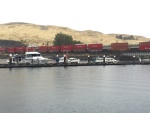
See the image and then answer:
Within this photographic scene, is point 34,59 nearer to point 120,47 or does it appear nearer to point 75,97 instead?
point 120,47

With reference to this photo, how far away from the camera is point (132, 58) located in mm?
145500

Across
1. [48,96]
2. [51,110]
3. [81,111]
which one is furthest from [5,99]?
[81,111]

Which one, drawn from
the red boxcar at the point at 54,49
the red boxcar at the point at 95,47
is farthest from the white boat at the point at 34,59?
the red boxcar at the point at 54,49

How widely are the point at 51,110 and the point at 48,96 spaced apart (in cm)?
927

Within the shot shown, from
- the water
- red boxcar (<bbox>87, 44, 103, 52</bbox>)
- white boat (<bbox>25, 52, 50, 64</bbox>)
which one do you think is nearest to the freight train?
red boxcar (<bbox>87, 44, 103, 52</bbox>)

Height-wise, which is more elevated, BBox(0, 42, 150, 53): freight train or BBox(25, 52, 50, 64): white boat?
BBox(0, 42, 150, 53): freight train

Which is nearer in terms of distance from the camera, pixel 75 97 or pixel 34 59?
pixel 75 97

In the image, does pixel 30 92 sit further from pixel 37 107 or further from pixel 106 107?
pixel 106 107

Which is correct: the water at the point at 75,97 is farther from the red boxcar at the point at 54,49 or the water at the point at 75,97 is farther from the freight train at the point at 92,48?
the red boxcar at the point at 54,49

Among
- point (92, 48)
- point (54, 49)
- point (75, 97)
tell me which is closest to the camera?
point (75, 97)

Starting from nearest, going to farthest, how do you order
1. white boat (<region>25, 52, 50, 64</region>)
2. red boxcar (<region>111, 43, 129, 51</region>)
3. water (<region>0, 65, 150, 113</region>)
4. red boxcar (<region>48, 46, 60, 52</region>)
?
water (<region>0, 65, 150, 113</region>), white boat (<region>25, 52, 50, 64</region>), red boxcar (<region>111, 43, 129, 51</region>), red boxcar (<region>48, 46, 60, 52</region>)

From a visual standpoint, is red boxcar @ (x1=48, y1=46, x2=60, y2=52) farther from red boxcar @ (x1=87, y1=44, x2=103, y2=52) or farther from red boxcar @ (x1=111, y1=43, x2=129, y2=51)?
red boxcar @ (x1=111, y1=43, x2=129, y2=51)

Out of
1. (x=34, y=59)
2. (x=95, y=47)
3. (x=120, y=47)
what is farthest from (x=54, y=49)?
(x=34, y=59)

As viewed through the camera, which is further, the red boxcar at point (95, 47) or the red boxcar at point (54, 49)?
the red boxcar at point (54, 49)
